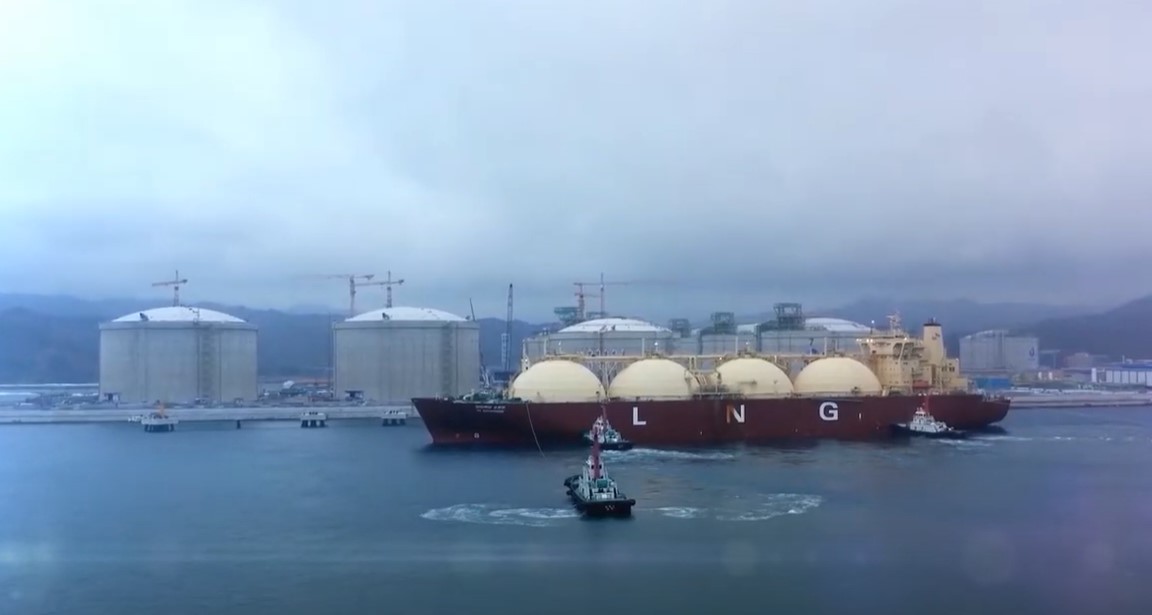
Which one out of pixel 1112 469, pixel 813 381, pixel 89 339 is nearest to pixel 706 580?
pixel 1112 469

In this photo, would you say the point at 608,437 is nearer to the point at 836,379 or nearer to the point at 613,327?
the point at 836,379

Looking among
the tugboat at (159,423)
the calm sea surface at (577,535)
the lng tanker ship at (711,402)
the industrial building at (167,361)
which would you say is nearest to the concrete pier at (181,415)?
the tugboat at (159,423)

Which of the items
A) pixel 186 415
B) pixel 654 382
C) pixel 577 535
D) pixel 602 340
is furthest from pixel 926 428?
pixel 186 415

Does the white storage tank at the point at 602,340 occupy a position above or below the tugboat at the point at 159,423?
above

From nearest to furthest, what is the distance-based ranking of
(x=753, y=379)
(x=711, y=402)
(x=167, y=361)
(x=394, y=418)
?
1. (x=711, y=402)
2. (x=753, y=379)
3. (x=394, y=418)
4. (x=167, y=361)

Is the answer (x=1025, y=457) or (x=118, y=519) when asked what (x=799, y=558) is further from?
(x=1025, y=457)

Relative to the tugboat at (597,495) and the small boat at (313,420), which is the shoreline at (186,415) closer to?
the small boat at (313,420)

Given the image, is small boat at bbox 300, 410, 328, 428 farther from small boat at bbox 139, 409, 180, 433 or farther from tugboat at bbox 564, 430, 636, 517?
tugboat at bbox 564, 430, 636, 517
